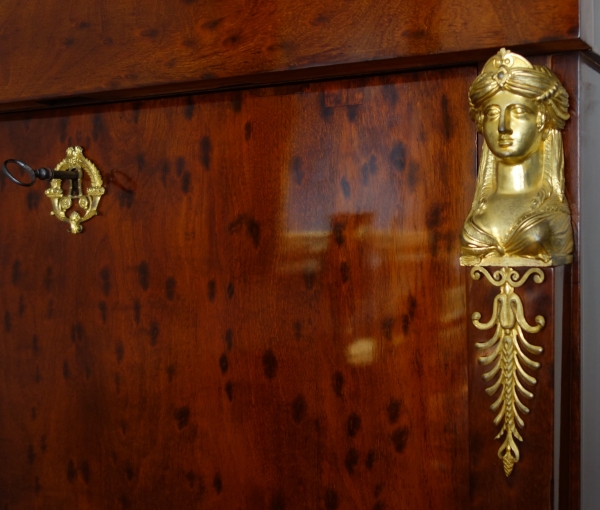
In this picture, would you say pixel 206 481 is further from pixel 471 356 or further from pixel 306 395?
pixel 471 356

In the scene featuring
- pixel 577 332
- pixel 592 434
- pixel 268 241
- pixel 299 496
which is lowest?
pixel 299 496

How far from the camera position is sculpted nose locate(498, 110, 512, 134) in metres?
0.89

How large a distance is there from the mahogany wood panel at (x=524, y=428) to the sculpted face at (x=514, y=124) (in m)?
0.14

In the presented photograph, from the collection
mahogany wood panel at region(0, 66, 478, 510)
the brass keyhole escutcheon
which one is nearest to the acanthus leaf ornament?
mahogany wood panel at region(0, 66, 478, 510)

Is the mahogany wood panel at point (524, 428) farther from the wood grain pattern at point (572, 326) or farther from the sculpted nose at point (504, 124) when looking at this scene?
the sculpted nose at point (504, 124)

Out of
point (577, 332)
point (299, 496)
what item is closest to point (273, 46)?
point (577, 332)

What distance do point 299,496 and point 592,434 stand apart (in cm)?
41

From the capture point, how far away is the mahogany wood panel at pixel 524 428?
0.88 metres

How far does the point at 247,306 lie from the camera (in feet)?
3.75

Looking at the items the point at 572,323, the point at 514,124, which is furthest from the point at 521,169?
the point at 572,323

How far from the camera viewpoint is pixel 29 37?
122 cm

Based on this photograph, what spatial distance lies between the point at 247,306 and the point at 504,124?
0.45 metres

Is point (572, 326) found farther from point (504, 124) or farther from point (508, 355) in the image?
point (504, 124)

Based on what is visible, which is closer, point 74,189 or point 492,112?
point 492,112
